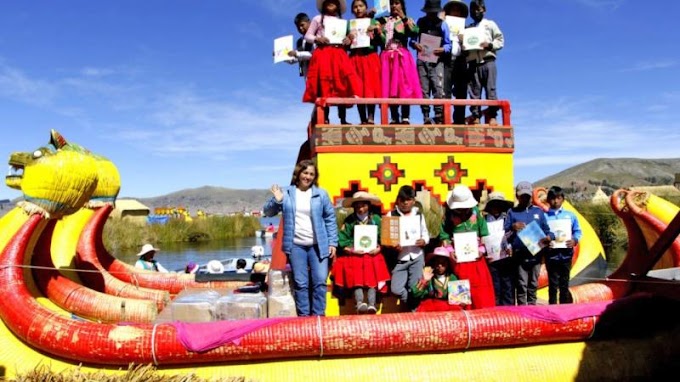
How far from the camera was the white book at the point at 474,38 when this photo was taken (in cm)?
762

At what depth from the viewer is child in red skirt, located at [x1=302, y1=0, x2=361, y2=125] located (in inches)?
297

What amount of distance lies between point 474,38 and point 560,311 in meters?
4.09

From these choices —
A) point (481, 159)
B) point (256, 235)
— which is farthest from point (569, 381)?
point (256, 235)

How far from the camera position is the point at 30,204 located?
18.4ft

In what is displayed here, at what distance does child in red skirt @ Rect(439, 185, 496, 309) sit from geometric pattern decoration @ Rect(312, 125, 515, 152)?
1190 millimetres

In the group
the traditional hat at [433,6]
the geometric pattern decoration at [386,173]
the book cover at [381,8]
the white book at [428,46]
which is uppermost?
the traditional hat at [433,6]

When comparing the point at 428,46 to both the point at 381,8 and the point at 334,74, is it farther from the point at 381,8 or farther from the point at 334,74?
the point at 334,74

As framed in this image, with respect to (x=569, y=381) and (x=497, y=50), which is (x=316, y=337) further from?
(x=497, y=50)

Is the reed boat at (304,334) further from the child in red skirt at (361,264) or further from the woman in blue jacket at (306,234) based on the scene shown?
the woman in blue jacket at (306,234)

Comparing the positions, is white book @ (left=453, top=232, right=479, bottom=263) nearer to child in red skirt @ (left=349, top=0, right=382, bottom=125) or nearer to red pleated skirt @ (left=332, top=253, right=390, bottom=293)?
red pleated skirt @ (left=332, top=253, right=390, bottom=293)

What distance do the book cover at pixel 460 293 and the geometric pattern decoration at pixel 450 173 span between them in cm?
166

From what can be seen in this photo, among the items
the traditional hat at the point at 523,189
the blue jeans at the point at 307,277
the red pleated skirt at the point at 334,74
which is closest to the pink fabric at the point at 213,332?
the blue jeans at the point at 307,277

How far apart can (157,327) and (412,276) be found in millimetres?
2697

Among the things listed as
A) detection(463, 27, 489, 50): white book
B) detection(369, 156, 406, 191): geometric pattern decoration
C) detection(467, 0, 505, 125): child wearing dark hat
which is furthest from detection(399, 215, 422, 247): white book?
detection(463, 27, 489, 50): white book
